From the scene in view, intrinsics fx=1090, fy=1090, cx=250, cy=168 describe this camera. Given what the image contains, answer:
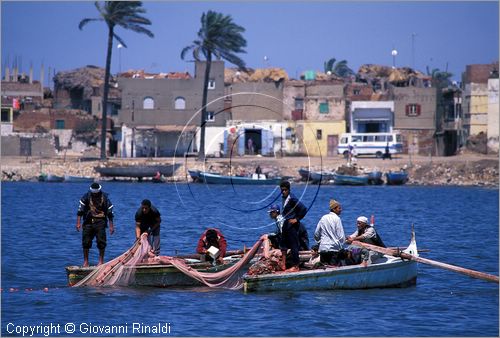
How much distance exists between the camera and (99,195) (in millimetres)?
20531

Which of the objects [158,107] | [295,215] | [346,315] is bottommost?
[346,315]

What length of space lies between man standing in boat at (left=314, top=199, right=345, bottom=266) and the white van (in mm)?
53457

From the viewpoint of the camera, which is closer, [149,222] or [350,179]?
[149,222]

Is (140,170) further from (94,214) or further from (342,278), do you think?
(342,278)

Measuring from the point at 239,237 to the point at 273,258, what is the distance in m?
13.8

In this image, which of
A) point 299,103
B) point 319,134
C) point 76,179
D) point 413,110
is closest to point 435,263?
point 76,179

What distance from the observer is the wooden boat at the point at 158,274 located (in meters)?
20.4

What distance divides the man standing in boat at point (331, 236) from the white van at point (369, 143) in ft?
175

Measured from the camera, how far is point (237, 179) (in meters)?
65.8

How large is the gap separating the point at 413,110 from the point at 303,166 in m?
13.2

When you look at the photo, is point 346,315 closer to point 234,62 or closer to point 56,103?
point 234,62

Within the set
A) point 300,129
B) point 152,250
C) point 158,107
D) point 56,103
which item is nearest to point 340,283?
point 152,250

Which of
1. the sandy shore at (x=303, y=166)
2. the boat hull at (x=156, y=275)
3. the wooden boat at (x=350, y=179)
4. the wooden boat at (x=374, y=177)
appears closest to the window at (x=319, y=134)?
the sandy shore at (x=303, y=166)

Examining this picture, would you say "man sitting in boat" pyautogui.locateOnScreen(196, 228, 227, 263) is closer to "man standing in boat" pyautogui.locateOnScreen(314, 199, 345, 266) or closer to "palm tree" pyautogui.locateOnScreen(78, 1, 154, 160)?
"man standing in boat" pyautogui.locateOnScreen(314, 199, 345, 266)
